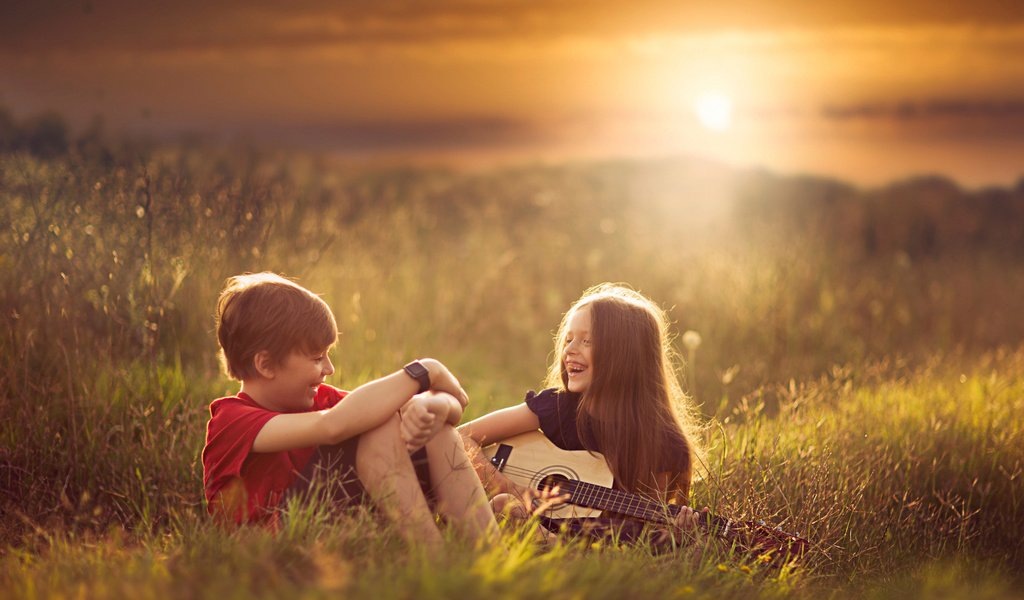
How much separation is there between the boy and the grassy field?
0.55 feet

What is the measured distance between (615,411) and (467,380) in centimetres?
349

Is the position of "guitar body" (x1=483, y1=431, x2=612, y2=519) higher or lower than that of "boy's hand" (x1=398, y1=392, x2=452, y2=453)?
lower

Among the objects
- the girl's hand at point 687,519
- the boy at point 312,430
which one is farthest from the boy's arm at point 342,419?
the girl's hand at point 687,519

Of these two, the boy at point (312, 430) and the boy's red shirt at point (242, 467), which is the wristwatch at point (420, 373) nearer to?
the boy at point (312, 430)

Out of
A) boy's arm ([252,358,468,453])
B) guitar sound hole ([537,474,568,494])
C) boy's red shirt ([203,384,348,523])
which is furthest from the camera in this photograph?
guitar sound hole ([537,474,568,494])

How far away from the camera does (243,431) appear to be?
3.21m

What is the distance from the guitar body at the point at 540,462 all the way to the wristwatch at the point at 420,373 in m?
0.79

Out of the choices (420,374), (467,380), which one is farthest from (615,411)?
(467,380)

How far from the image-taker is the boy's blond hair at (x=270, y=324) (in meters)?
3.30

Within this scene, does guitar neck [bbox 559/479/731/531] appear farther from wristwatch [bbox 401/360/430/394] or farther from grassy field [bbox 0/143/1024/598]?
wristwatch [bbox 401/360/430/394]

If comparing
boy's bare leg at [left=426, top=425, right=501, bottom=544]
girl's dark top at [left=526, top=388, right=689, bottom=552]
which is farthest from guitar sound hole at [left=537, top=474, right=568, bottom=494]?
boy's bare leg at [left=426, top=425, right=501, bottom=544]

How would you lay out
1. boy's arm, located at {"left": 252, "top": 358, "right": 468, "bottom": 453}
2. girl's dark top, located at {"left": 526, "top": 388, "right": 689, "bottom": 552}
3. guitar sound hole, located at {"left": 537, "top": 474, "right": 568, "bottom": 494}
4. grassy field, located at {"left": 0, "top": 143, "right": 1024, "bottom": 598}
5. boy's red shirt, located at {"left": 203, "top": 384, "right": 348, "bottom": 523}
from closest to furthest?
grassy field, located at {"left": 0, "top": 143, "right": 1024, "bottom": 598}, boy's arm, located at {"left": 252, "top": 358, "right": 468, "bottom": 453}, boy's red shirt, located at {"left": 203, "top": 384, "right": 348, "bottom": 523}, girl's dark top, located at {"left": 526, "top": 388, "right": 689, "bottom": 552}, guitar sound hole, located at {"left": 537, "top": 474, "right": 568, "bottom": 494}

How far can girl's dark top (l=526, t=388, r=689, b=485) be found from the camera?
384cm

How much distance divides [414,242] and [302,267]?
3.04 metres
